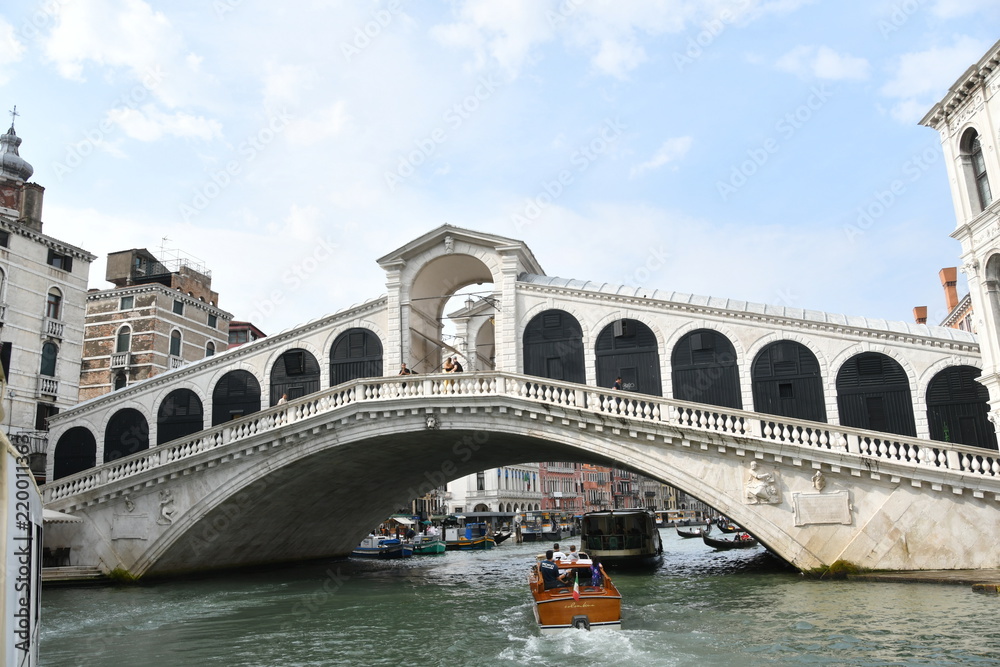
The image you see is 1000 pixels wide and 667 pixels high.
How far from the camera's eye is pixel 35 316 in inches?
1321

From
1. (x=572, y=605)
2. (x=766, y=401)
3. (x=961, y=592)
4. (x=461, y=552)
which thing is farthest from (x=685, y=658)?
(x=461, y=552)

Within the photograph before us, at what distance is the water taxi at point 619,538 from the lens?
3172 cm

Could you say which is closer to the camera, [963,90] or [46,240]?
[963,90]

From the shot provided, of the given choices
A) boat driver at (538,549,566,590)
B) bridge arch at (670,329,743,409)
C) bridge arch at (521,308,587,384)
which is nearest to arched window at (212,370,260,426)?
bridge arch at (521,308,587,384)

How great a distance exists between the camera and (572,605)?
15391mm

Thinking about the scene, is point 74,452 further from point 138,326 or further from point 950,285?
point 950,285

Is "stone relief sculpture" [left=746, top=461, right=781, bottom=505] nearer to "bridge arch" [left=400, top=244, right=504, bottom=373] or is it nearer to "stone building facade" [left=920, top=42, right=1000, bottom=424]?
"stone building facade" [left=920, top=42, right=1000, bottom=424]

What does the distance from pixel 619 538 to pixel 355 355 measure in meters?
12.9

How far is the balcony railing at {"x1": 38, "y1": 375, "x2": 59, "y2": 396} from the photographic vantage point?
3331cm

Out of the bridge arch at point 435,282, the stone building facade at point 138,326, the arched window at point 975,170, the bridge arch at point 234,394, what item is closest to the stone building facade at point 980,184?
the arched window at point 975,170

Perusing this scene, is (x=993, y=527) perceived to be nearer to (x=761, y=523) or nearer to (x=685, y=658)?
(x=761, y=523)

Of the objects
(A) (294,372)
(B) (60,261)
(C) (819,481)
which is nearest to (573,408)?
(C) (819,481)

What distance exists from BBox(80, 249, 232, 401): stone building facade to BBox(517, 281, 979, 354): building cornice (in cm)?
2541

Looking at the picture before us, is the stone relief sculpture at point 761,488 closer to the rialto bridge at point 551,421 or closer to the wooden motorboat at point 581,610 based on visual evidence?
the rialto bridge at point 551,421
